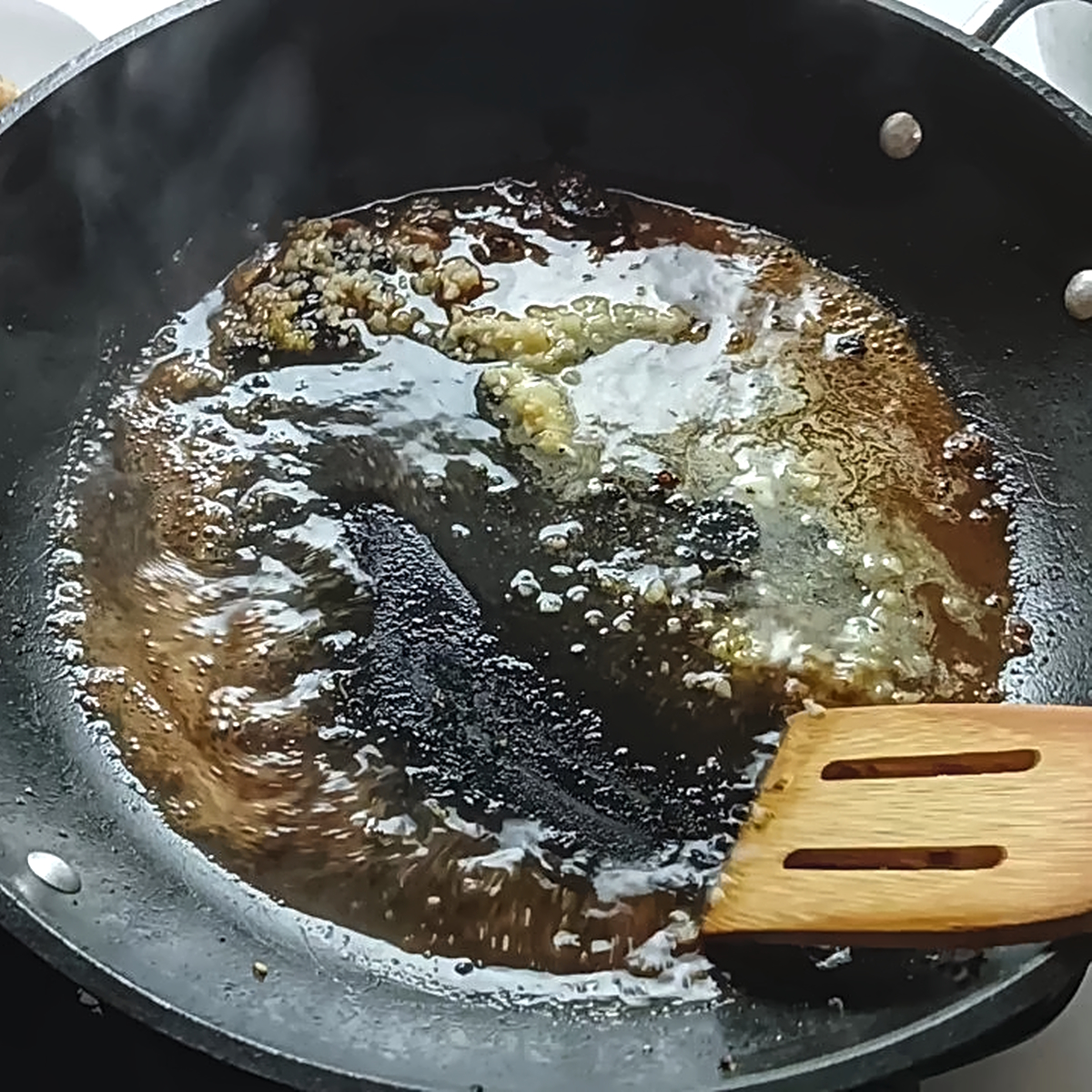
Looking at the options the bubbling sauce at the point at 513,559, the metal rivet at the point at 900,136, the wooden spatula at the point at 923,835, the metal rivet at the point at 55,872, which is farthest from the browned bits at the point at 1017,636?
the metal rivet at the point at 55,872

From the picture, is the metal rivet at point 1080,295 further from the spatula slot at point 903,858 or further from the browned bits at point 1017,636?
the spatula slot at point 903,858

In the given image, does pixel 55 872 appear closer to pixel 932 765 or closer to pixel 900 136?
pixel 932 765

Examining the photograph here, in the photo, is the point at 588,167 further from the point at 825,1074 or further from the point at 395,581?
the point at 825,1074

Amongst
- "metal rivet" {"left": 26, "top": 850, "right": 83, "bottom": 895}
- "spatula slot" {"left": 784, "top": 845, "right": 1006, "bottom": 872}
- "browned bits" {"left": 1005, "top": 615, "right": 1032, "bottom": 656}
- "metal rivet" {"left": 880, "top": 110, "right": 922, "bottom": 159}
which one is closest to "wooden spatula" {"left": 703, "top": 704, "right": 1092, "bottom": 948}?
"spatula slot" {"left": 784, "top": 845, "right": 1006, "bottom": 872}

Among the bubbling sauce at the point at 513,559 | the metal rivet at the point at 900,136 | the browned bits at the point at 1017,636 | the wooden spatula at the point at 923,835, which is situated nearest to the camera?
the wooden spatula at the point at 923,835

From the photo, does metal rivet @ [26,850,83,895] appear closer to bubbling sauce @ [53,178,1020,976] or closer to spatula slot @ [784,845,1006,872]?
bubbling sauce @ [53,178,1020,976]

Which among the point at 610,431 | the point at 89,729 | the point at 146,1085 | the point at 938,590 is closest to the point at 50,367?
the point at 89,729

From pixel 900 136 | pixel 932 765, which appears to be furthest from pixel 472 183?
pixel 932 765
